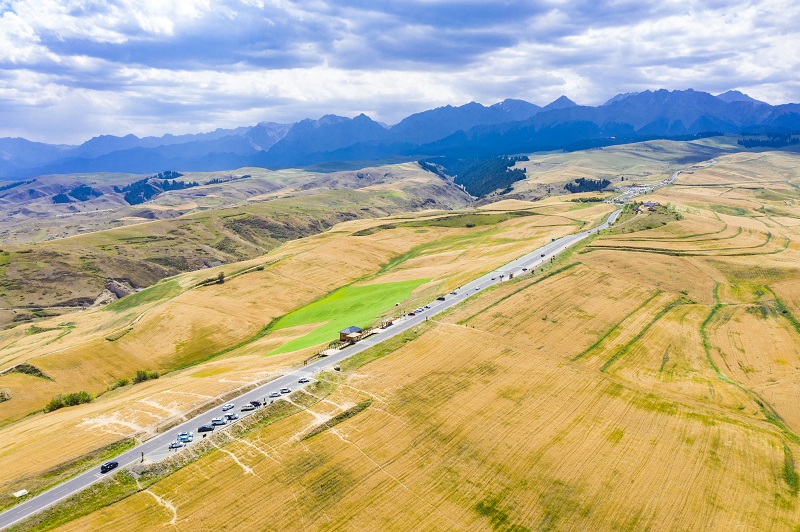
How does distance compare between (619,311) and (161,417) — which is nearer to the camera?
(161,417)

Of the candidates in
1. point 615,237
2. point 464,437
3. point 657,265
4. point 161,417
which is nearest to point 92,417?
point 161,417

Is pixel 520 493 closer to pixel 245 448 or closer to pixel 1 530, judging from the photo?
pixel 245 448

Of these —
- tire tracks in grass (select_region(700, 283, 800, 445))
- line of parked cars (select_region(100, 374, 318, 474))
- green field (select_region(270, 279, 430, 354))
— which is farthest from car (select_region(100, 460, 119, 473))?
tire tracks in grass (select_region(700, 283, 800, 445))

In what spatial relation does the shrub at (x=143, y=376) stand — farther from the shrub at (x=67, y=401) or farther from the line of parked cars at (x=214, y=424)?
the line of parked cars at (x=214, y=424)

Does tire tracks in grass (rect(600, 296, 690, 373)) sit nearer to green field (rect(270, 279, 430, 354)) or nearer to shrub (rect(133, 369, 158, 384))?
green field (rect(270, 279, 430, 354))

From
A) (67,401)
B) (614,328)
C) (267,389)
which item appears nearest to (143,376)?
(67,401)

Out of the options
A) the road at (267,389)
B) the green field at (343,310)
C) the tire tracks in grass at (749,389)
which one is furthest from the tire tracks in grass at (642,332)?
the green field at (343,310)

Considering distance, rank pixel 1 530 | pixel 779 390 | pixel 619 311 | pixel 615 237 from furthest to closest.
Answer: pixel 615 237 → pixel 619 311 → pixel 779 390 → pixel 1 530
